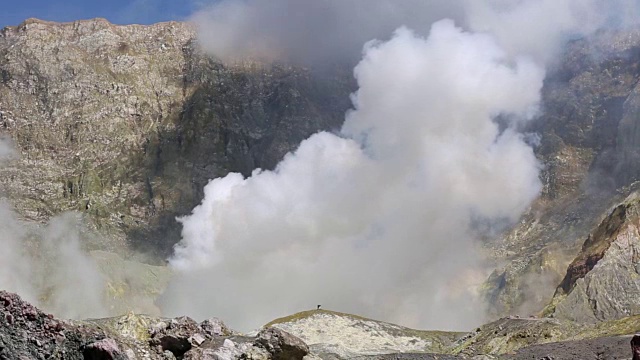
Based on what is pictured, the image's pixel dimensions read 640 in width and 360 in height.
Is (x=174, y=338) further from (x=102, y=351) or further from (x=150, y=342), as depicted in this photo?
(x=102, y=351)

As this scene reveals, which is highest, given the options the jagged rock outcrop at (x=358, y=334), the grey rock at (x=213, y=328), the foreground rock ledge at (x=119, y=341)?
the jagged rock outcrop at (x=358, y=334)

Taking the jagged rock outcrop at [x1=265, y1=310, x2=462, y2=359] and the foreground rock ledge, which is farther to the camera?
the jagged rock outcrop at [x1=265, y1=310, x2=462, y2=359]

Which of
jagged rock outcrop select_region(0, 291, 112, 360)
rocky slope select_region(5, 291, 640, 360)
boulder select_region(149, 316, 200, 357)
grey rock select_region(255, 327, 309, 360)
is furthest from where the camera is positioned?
grey rock select_region(255, 327, 309, 360)

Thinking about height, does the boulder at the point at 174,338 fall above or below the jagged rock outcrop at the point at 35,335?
above

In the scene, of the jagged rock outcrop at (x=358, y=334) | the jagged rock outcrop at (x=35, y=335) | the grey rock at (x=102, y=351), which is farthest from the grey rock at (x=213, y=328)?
the jagged rock outcrop at (x=358, y=334)

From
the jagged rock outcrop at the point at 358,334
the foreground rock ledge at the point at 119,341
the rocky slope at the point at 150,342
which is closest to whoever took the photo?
the foreground rock ledge at the point at 119,341

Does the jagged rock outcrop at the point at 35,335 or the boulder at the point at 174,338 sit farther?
the boulder at the point at 174,338

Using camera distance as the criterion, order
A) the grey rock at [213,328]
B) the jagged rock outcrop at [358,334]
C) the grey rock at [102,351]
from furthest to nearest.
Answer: the jagged rock outcrop at [358,334] < the grey rock at [213,328] < the grey rock at [102,351]

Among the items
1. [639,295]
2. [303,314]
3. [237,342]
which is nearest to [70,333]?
[237,342]

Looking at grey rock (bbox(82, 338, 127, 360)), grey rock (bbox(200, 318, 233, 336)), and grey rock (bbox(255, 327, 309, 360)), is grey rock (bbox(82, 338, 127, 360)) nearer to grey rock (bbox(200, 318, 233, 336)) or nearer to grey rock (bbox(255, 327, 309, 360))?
grey rock (bbox(255, 327, 309, 360))

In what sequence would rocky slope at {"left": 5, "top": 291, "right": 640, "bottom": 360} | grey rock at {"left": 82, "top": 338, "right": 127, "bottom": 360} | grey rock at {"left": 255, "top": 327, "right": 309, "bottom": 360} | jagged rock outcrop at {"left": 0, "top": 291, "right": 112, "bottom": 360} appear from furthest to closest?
grey rock at {"left": 255, "top": 327, "right": 309, "bottom": 360}, grey rock at {"left": 82, "top": 338, "right": 127, "bottom": 360}, rocky slope at {"left": 5, "top": 291, "right": 640, "bottom": 360}, jagged rock outcrop at {"left": 0, "top": 291, "right": 112, "bottom": 360}

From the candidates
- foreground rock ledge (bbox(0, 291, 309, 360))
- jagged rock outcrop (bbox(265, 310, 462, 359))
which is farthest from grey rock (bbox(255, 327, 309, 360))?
jagged rock outcrop (bbox(265, 310, 462, 359))

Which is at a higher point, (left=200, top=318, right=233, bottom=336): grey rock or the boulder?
(left=200, top=318, right=233, bottom=336): grey rock

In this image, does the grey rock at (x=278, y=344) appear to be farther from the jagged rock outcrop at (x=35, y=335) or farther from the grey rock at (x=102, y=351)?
the jagged rock outcrop at (x=35, y=335)
